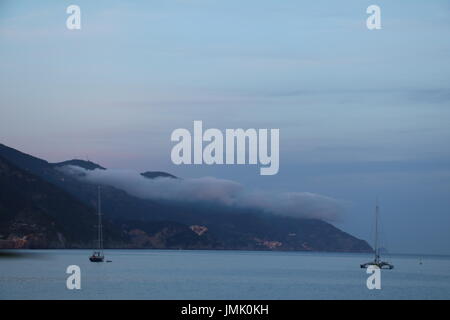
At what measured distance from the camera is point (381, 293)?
64.6 metres

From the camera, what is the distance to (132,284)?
225 ft
